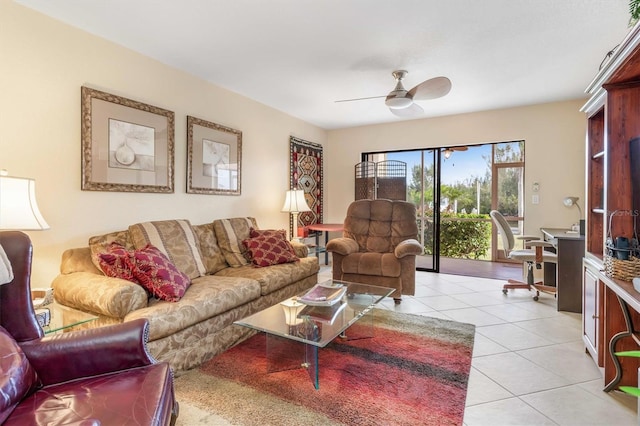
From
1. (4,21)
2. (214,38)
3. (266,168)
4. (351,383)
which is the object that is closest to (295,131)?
(266,168)

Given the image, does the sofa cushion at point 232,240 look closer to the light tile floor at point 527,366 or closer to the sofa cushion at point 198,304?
the sofa cushion at point 198,304

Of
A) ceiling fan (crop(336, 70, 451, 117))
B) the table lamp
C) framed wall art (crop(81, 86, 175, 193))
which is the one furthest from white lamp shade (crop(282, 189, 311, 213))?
ceiling fan (crop(336, 70, 451, 117))

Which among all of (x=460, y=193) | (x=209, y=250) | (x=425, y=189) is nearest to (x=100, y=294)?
(x=209, y=250)

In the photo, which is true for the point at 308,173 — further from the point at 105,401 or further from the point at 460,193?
the point at 105,401

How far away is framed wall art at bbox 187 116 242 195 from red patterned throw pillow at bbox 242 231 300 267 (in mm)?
785

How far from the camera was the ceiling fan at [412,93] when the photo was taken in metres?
2.67

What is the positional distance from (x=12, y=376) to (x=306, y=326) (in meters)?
1.29

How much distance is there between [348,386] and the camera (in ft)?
6.15

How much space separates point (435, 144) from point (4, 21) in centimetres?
465

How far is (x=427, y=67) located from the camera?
305cm

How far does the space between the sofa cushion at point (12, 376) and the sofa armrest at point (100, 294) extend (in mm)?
611

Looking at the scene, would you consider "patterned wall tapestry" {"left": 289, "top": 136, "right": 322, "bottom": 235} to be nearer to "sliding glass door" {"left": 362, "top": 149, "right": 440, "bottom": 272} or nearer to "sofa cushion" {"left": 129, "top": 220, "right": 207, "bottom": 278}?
"sliding glass door" {"left": 362, "top": 149, "right": 440, "bottom": 272}

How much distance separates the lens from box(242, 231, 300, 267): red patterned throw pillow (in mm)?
3086

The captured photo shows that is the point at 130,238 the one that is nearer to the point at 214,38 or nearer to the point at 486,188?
the point at 214,38
